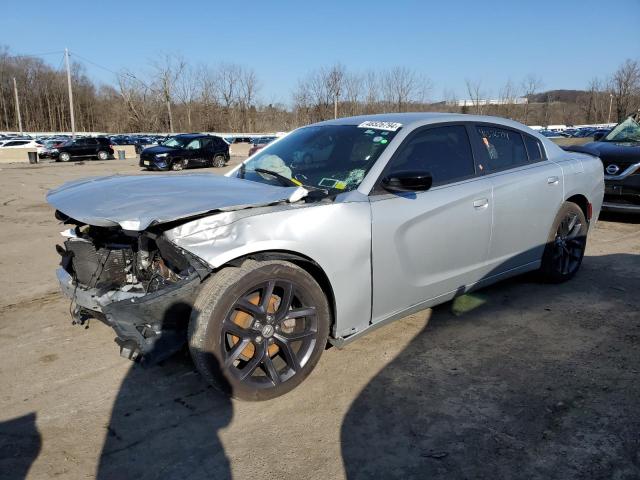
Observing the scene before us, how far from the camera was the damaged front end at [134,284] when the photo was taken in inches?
104

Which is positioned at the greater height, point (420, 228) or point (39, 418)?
point (420, 228)

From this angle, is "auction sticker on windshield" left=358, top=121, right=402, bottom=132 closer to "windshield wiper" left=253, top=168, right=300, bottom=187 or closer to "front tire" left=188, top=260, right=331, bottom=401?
"windshield wiper" left=253, top=168, right=300, bottom=187

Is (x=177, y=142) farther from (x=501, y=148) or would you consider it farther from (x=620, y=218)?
(x=501, y=148)

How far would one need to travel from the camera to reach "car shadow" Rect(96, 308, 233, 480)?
2.33m

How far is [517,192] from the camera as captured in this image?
404 centimetres

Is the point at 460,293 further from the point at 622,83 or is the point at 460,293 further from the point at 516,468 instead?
the point at 622,83

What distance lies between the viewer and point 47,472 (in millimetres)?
2303

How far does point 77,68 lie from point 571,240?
98283 mm

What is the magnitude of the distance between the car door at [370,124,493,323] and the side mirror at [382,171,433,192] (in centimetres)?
13

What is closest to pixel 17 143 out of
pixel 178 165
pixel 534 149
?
pixel 178 165

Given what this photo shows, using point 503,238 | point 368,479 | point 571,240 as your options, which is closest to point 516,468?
point 368,479

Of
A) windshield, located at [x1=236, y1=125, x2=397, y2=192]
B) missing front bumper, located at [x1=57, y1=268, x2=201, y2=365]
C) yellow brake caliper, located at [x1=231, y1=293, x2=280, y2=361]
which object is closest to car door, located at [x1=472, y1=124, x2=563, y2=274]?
windshield, located at [x1=236, y1=125, x2=397, y2=192]

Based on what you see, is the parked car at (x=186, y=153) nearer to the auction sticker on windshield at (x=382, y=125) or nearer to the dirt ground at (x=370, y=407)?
the dirt ground at (x=370, y=407)

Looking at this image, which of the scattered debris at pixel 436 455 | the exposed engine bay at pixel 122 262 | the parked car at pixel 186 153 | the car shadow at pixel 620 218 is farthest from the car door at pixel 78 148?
the scattered debris at pixel 436 455
